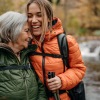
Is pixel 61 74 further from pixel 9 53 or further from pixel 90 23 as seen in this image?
pixel 90 23

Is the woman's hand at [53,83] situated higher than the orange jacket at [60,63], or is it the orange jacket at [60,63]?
the orange jacket at [60,63]

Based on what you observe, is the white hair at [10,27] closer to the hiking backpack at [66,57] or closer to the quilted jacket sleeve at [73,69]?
the hiking backpack at [66,57]

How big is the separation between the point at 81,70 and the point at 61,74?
23 cm

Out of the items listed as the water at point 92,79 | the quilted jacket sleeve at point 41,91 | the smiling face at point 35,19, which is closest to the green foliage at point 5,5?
the water at point 92,79

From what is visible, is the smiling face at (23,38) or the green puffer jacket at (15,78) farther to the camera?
the smiling face at (23,38)

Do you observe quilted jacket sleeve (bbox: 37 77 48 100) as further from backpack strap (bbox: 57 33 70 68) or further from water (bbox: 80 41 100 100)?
water (bbox: 80 41 100 100)

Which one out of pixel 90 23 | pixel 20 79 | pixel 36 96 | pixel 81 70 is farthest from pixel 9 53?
pixel 90 23

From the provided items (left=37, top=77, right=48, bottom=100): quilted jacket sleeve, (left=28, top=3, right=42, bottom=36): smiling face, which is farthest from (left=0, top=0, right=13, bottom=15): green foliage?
(left=37, top=77, right=48, bottom=100): quilted jacket sleeve

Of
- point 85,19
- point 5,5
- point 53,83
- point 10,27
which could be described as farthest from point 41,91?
point 85,19

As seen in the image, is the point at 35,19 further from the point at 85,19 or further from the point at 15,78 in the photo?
the point at 85,19

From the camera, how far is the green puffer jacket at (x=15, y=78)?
9.31ft

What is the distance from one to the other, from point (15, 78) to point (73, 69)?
0.65 metres

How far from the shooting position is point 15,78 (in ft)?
9.36

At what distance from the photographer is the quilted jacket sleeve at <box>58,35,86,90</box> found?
3168 millimetres
